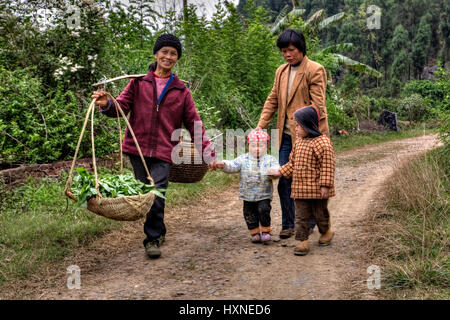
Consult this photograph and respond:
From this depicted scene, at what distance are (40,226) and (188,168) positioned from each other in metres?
1.74

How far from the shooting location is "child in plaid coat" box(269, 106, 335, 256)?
4.21 meters

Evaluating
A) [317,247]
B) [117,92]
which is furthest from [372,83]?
[317,247]

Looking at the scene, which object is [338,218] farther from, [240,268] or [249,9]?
[249,9]

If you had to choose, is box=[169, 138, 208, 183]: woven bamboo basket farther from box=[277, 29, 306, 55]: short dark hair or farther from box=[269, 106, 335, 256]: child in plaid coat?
box=[277, 29, 306, 55]: short dark hair

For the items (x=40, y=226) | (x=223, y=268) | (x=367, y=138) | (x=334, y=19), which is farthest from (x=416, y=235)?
(x=334, y=19)

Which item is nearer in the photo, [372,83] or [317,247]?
[317,247]

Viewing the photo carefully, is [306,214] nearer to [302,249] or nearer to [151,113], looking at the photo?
[302,249]

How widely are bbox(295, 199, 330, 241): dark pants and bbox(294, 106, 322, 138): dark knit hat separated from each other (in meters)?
0.67

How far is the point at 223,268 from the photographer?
157 inches

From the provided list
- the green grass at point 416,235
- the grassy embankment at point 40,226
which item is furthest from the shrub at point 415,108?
the grassy embankment at point 40,226

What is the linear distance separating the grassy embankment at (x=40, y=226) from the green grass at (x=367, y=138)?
8.11 m

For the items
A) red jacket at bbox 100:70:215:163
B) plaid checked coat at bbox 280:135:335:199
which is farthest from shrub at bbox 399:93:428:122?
red jacket at bbox 100:70:215:163
